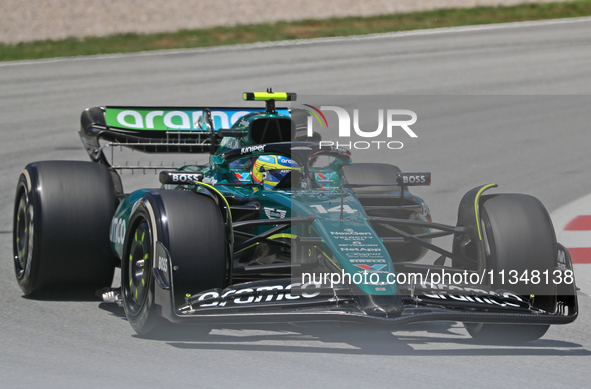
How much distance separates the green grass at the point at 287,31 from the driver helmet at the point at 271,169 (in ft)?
51.8

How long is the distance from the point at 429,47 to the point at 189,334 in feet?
56.6

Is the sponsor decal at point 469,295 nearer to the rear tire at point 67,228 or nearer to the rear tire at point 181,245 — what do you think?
the rear tire at point 181,245

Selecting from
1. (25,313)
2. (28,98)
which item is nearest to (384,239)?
(25,313)

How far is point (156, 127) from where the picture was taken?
27.1 feet

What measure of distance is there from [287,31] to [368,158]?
11.3 m

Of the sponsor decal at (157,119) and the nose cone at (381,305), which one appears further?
the sponsor decal at (157,119)

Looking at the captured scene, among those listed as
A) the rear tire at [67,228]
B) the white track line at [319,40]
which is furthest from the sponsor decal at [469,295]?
the white track line at [319,40]

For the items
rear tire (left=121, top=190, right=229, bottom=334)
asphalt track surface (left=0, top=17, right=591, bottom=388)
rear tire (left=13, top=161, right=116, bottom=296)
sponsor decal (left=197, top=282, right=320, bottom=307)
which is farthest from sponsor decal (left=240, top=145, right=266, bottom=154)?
sponsor decal (left=197, top=282, right=320, bottom=307)

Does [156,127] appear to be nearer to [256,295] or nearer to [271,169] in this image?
[271,169]

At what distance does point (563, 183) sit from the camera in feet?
38.0

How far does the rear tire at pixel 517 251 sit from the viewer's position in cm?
514

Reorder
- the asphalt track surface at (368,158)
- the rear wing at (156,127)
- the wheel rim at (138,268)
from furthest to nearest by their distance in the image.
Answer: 1. the rear wing at (156,127)
2. the wheel rim at (138,268)
3. the asphalt track surface at (368,158)

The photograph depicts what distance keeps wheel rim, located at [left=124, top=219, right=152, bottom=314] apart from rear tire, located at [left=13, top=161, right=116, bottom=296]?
2.89 feet

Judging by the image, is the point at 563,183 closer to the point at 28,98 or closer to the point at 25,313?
the point at 25,313
